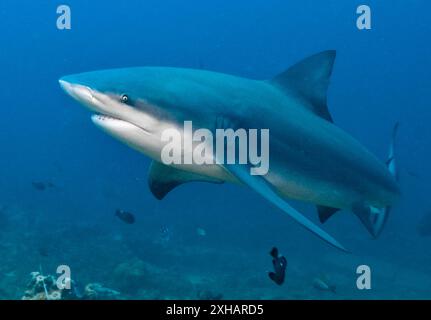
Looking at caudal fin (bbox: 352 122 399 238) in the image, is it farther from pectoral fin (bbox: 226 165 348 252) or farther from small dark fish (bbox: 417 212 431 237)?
small dark fish (bbox: 417 212 431 237)

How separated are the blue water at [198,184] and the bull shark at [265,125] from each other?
3.54 ft

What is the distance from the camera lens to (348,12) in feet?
379

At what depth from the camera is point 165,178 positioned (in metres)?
5.24

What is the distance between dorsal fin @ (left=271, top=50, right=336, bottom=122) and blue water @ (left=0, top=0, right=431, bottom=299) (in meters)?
2.28

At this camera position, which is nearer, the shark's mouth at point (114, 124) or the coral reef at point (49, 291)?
the shark's mouth at point (114, 124)

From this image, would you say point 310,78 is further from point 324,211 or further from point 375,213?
point 375,213

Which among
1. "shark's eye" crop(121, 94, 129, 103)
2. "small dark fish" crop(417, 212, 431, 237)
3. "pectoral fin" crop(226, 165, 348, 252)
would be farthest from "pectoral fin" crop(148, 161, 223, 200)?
"small dark fish" crop(417, 212, 431, 237)

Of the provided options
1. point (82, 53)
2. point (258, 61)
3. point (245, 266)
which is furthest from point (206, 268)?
point (82, 53)

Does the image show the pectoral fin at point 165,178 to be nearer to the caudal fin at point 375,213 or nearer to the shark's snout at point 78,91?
the shark's snout at point 78,91

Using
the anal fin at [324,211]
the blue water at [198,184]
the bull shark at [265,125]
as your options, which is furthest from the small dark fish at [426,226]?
the anal fin at [324,211]

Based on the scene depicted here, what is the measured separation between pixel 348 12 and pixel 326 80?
12116cm

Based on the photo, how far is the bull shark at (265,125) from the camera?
386 centimetres

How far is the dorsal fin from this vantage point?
5.45 m
